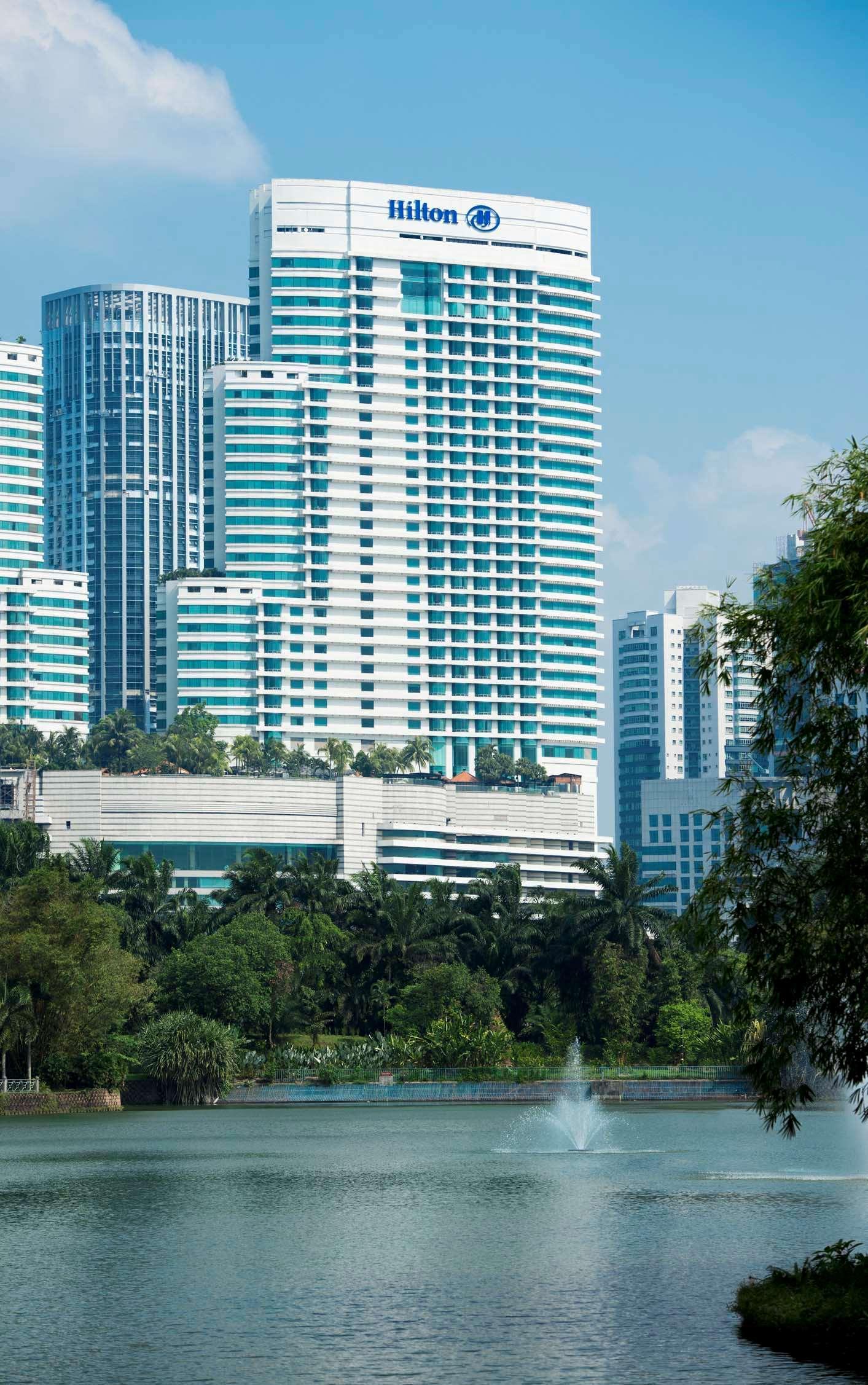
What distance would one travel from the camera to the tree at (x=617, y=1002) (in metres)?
162

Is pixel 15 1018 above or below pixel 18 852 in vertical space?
below

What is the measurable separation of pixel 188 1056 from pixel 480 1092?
2362cm

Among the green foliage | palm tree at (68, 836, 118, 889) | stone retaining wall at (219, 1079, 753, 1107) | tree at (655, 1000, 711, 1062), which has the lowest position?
stone retaining wall at (219, 1079, 753, 1107)

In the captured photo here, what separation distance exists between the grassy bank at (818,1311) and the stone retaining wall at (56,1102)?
3884 inches

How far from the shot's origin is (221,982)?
151625 mm

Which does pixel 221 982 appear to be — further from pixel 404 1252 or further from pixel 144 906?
pixel 404 1252

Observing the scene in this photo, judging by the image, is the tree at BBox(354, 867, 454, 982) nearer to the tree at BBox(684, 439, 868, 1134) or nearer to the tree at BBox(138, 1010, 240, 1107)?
the tree at BBox(138, 1010, 240, 1107)

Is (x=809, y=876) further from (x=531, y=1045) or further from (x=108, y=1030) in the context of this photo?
(x=531, y=1045)

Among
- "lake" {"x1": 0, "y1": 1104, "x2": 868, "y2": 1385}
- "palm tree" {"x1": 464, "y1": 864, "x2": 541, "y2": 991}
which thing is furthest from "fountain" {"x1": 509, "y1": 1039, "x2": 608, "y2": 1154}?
"palm tree" {"x1": 464, "y1": 864, "x2": 541, "y2": 991}

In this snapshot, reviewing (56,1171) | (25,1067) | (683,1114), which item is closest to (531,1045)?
(683,1114)

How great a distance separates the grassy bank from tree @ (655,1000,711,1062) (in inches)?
4735

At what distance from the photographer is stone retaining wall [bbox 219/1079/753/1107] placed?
14725cm

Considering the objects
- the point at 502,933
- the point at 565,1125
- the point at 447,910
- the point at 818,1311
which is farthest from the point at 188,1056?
the point at 818,1311

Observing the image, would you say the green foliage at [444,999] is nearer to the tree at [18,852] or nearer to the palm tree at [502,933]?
the palm tree at [502,933]
